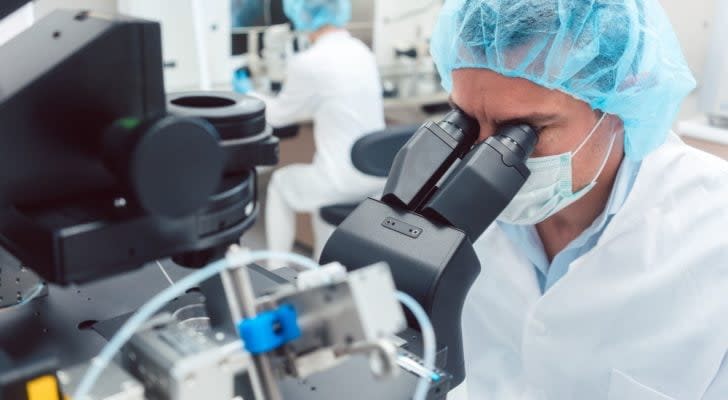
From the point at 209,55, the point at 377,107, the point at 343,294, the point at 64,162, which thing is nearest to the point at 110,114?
the point at 64,162

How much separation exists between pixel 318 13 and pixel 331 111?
0.41 m

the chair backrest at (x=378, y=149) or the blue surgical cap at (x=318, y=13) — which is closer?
the chair backrest at (x=378, y=149)

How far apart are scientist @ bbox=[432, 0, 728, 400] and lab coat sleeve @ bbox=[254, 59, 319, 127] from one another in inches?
60.2

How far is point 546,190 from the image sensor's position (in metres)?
1.09

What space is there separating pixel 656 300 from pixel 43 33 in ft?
3.12

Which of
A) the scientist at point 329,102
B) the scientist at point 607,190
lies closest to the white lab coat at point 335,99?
the scientist at point 329,102

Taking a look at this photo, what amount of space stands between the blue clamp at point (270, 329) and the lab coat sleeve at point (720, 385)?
0.85 m

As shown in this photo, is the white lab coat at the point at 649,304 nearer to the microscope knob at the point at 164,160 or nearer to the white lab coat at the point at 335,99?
the microscope knob at the point at 164,160

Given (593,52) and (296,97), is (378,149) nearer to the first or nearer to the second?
(296,97)

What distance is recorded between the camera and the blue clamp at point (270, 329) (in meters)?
0.47

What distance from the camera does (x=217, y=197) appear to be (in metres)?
0.53

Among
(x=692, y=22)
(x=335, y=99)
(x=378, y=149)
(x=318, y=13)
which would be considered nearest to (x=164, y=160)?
(x=378, y=149)

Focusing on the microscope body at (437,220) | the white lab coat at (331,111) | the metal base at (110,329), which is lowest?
the white lab coat at (331,111)

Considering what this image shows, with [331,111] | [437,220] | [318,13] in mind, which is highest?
[437,220]
